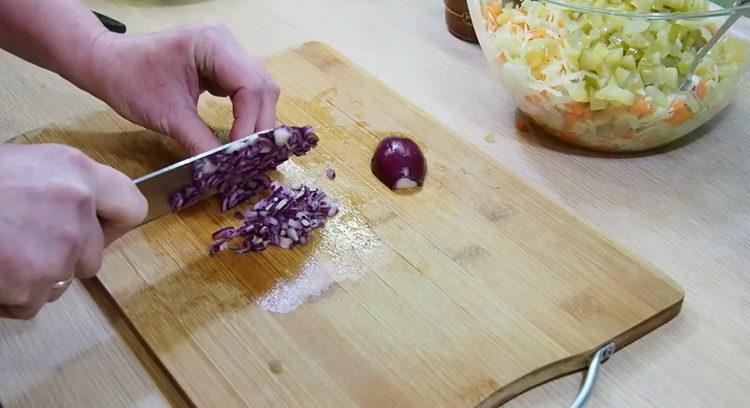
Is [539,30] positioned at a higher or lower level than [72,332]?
higher

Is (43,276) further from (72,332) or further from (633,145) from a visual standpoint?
(633,145)

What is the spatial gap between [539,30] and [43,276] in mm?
837

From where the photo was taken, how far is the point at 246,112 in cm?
115

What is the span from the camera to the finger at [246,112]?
1.14 metres

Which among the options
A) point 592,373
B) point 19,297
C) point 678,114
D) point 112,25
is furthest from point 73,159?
point 678,114

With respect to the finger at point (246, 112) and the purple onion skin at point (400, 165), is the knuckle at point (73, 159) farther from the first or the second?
the purple onion skin at point (400, 165)

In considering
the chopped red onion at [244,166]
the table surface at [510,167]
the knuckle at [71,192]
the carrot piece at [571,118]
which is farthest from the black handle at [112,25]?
the carrot piece at [571,118]

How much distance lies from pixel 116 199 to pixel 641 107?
775 millimetres

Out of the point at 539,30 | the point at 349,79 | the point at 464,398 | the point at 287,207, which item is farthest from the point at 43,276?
the point at 539,30

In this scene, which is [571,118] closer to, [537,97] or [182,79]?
[537,97]

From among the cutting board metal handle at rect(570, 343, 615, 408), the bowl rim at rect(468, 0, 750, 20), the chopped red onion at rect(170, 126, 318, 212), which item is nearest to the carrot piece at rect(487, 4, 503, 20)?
the bowl rim at rect(468, 0, 750, 20)

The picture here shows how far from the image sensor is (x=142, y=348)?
3.11 ft

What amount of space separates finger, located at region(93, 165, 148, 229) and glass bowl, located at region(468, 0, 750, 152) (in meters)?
0.66

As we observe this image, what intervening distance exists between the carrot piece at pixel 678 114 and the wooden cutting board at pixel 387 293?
10.1 inches
